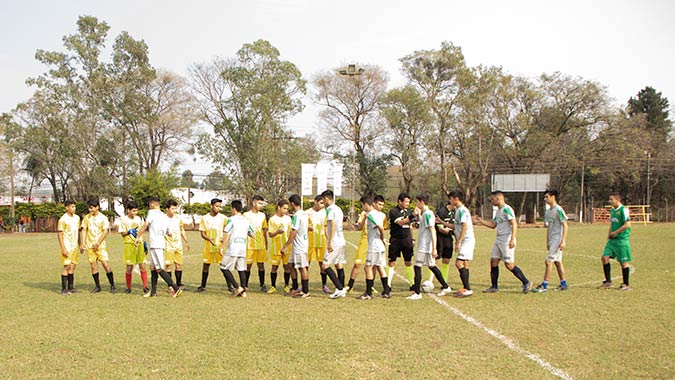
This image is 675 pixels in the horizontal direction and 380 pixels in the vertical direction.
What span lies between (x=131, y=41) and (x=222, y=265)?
39866mm

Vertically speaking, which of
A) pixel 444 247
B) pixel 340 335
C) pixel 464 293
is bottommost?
pixel 340 335

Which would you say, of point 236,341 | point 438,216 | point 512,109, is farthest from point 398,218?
point 512,109

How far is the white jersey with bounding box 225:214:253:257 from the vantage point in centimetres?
952

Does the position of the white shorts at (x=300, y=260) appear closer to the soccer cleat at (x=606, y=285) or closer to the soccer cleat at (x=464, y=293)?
the soccer cleat at (x=464, y=293)

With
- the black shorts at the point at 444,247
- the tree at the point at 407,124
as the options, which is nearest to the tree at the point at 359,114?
the tree at the point at 407,124

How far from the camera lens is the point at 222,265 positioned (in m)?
9.60

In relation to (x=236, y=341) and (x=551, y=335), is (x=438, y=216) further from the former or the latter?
(x=236, y=341)

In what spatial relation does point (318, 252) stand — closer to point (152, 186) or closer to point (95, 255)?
point (95, 255)

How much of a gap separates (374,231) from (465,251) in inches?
74.0

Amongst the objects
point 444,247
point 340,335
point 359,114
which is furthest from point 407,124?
point 340,335

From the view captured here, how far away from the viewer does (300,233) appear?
968 centimetres

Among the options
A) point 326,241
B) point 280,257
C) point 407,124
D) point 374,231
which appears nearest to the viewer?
point 374,231

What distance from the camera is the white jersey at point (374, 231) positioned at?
368 inches

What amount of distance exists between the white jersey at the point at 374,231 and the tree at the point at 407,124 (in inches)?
1516
